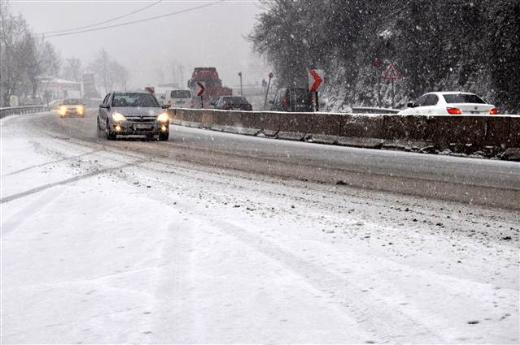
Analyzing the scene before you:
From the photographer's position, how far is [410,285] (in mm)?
3949

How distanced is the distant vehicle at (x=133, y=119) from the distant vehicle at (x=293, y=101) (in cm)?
1112

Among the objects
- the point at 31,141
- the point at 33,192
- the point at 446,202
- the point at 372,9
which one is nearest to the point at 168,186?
the point at 33,192

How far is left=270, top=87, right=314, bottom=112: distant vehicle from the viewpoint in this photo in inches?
1200

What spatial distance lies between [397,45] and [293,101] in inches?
349

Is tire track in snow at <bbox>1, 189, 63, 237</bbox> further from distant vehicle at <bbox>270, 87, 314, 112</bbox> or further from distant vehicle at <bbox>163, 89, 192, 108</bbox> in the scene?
distant vehicle at <bbox>163, 89, 192, 108</bbox>

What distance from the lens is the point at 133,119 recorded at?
1947cm

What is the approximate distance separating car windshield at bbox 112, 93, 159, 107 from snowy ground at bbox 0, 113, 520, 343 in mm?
12725

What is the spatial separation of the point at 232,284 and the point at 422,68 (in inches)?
1268

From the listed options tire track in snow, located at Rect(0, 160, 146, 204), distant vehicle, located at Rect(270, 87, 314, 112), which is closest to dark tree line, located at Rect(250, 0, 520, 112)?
distant vehicle, located at Rect(270, 87, 314, 112)

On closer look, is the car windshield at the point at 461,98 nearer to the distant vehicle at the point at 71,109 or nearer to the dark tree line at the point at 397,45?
the dark tree line at the point at 397,45

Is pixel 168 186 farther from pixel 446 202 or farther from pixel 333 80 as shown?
pixel 333 80

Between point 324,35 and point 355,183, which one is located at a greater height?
point 324,35

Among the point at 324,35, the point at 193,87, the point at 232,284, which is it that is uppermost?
the point at 324,35

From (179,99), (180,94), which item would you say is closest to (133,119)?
(179,99)
